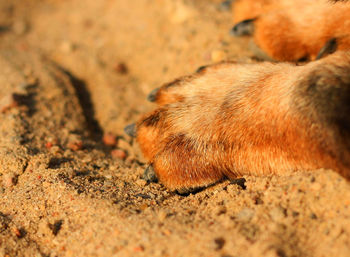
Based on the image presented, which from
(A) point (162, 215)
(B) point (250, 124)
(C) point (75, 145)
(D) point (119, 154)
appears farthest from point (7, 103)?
(B) point (250, 124)

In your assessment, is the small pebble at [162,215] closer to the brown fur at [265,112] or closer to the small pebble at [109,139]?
the brown fur at [265,112]

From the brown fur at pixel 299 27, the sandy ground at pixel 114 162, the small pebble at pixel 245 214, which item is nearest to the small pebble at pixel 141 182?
the sandy ground at pixel 114 162

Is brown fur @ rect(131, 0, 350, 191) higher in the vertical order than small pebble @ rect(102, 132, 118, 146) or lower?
higher

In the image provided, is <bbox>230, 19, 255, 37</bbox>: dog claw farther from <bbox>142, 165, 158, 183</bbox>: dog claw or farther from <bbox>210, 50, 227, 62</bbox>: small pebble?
<bbox>142, 165, 158, 183</bbox>: dog claw

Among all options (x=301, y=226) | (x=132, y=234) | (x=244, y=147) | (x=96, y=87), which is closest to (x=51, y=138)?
(x=96, y=87)

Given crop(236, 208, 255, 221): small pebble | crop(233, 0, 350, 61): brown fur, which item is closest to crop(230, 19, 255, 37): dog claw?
crop(233, 0, 350, 61): brown fur

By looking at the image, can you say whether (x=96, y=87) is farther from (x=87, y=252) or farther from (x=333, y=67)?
(x=333, y=67)

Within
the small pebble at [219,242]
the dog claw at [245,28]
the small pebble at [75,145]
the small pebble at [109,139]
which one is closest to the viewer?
the small pebble at [219,242]
